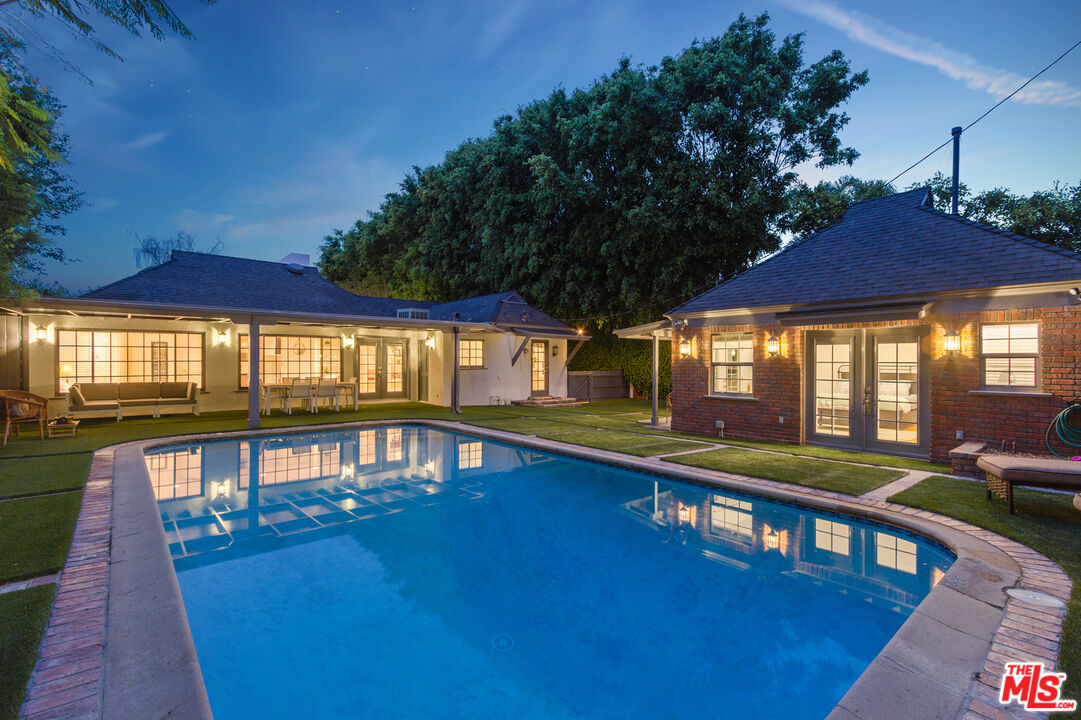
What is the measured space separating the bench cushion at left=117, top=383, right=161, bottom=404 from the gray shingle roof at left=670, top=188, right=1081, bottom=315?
1333cm

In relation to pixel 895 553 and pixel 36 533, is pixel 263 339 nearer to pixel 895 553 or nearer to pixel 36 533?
pixel 36 533

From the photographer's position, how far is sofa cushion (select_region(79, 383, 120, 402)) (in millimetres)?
11812

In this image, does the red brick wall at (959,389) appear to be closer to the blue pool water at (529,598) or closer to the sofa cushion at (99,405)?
the blue pool water at (529,598)

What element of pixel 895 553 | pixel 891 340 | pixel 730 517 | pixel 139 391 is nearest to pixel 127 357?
pixel 139 391

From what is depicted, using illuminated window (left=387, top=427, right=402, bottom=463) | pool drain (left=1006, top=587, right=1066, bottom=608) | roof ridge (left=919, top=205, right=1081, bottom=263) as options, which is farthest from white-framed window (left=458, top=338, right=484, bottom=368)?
pool drain (left=1006, top=587, right=1066, bottom=608)

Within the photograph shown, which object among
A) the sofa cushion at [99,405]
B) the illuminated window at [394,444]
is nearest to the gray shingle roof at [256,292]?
the sofa cushion at [99,405]

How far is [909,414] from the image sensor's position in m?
8.07

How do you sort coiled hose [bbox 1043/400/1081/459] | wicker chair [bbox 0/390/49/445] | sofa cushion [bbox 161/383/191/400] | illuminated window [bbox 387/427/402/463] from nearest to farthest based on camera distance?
coiled hose [bbox 1043/400/1081/459]
illuminated window [bbox 387/427/402/463]
wicker chair [bbox 0/390/49/445]
sofa cushion [bbox 161/383/191/400]

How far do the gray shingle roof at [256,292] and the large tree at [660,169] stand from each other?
3095 millimetres

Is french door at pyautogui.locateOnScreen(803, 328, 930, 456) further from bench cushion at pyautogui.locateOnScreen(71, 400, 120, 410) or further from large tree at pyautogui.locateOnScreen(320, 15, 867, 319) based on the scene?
bench cushion at pyautogui.locateOnScreen(71, 400, 120, 410)

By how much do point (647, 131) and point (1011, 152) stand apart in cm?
1018

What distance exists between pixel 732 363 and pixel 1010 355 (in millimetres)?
4235

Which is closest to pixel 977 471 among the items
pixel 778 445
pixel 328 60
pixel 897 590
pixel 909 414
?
pixel 909 414

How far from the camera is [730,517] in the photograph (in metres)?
5.62
